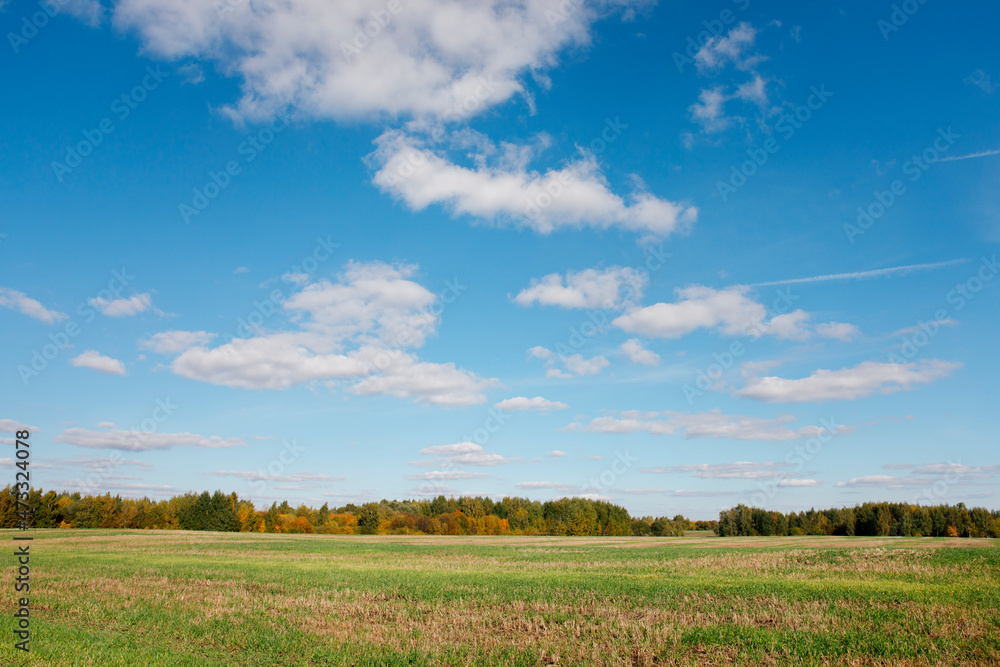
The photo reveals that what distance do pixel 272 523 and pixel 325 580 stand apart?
420 feet

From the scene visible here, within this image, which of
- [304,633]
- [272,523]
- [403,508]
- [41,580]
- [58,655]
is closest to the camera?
[58,655]

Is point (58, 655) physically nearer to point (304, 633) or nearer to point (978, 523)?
point (304, 633)

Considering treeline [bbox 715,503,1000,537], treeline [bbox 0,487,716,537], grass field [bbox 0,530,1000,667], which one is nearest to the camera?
grass field [bbox 0,530,1000,667]

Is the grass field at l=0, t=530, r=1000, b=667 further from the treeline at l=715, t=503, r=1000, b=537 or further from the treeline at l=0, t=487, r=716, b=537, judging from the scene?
the treeline at l=715, t=503, r=1000, b=537

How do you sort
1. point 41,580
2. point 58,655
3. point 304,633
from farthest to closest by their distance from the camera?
point 41,580
point 304,633
point 58,655

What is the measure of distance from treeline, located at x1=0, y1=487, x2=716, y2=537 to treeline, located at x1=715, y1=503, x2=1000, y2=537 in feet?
72.5

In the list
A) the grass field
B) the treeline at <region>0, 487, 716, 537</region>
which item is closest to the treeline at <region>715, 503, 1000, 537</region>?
the treeline at <region>0, 487, 716, 537</region>

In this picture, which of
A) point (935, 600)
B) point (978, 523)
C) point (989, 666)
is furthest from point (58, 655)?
point (978, 523)

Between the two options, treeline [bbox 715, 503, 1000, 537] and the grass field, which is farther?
treeline [bbox 715, 503, 1000, 537]

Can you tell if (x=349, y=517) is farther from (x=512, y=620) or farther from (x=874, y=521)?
(x=512, y=620)

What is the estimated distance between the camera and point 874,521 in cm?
12325

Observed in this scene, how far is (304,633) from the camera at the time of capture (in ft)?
46.2

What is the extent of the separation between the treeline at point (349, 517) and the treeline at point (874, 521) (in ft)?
72.5

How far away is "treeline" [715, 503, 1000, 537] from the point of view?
11962cm
